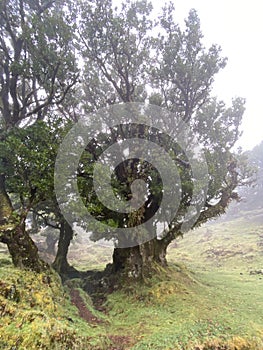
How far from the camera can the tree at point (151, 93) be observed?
47.4ft

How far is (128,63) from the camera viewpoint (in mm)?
15453

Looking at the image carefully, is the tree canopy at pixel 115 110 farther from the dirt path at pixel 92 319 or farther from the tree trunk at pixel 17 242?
the dirt path at pixel 92 319

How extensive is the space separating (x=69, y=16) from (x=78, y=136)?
7400 mm

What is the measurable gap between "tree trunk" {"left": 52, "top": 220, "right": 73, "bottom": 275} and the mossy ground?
371 centimetres

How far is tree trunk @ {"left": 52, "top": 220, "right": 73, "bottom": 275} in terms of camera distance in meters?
19.2

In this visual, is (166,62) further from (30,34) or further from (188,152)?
(30,34)

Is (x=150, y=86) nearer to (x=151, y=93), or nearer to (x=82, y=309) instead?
(x=151, y=93)

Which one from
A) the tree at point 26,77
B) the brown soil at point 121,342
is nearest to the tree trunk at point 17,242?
the tree at point 26,77

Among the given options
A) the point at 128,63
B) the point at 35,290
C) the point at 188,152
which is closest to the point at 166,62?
the point at 128,63

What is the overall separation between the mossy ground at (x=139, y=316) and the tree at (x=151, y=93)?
233 cm

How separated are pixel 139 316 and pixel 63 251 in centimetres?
1046

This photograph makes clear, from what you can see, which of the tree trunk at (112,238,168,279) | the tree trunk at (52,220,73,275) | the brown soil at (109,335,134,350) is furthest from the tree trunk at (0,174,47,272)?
the tree trunk at (52,220,73,275)

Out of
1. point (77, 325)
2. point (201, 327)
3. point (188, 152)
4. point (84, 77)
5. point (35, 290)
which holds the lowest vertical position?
point (201, 327)

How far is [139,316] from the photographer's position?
11320 millimetres
